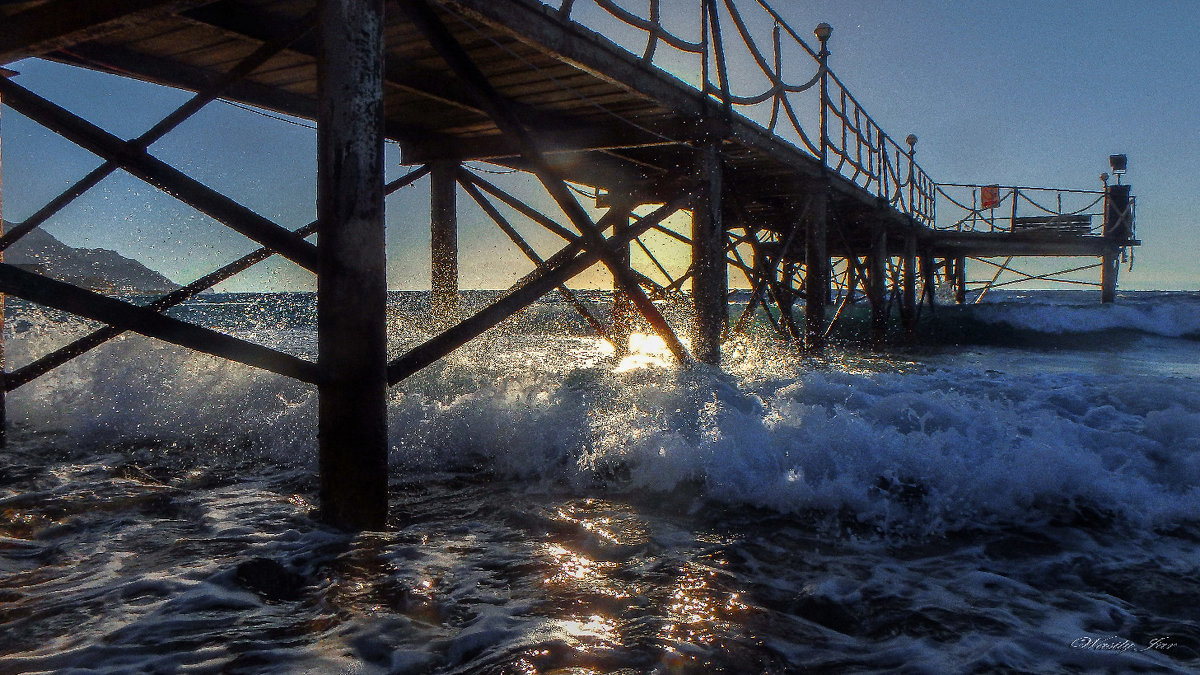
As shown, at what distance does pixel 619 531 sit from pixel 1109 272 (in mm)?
28038

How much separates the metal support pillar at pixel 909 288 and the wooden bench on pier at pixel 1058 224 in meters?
8.04

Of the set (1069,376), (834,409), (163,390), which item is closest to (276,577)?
(834,409)

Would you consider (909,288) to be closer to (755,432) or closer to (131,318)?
(755,432)

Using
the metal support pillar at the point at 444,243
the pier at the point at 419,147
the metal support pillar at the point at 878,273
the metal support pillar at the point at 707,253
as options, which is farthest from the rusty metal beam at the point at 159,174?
the metal support pillar at the point at 878,273

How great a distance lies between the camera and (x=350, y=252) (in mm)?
3105

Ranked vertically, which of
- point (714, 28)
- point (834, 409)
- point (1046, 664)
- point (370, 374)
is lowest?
point (1046, 664)

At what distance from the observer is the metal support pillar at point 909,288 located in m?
Answer: 16.8

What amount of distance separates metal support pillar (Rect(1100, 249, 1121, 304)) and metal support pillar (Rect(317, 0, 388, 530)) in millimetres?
27919

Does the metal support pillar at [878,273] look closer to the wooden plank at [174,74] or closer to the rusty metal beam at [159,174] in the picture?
the wooden plank at [174,74]

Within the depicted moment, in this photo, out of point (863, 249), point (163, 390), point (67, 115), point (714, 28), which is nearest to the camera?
point (67, 115)

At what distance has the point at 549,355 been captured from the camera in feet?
34.4

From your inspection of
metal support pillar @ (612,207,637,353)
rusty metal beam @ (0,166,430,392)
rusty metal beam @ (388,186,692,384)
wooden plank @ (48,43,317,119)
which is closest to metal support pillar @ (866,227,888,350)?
metal support pillar @ (612,207,637,353)

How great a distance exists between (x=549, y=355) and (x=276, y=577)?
769 cm

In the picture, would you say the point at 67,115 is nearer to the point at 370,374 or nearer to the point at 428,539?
the point at 370,374
